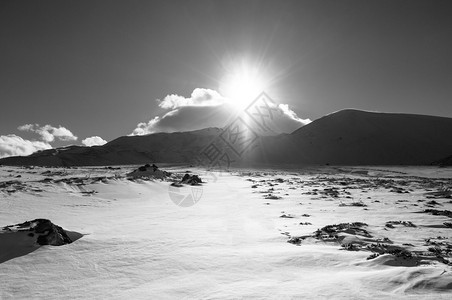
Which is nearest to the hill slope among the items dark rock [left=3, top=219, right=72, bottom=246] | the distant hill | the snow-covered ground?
the distant hill

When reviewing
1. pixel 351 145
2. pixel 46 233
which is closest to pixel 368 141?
pixel 351 145

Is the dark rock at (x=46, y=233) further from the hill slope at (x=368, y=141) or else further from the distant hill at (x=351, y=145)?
the hill slope at (x=368, y=141)

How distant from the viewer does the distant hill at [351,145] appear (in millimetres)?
81312

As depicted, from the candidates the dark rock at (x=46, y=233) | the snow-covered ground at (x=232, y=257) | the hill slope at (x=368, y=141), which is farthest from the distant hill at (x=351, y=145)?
the dark rock at (x=46, y=233)

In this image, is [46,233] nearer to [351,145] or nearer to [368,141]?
[351,145]

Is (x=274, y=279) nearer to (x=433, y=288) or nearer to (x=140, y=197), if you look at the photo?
(x=433, y=288)

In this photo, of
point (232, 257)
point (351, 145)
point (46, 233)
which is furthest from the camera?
point (351, 145)

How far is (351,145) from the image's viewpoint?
88562 mm

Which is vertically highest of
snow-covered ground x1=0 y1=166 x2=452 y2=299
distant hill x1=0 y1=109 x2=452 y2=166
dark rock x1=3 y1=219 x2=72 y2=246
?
distant hill x1=0 y1=109 x2=452 y2=166

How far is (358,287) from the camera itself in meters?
2.90

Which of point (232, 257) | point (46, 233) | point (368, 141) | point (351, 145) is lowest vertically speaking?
point (232, 257)

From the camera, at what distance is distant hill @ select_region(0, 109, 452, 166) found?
81.3 m

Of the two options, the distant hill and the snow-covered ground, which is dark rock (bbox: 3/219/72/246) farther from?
the distant hill

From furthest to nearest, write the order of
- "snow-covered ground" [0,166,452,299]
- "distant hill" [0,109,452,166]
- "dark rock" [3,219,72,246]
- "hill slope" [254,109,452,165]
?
1. "distant hill" [0,109,452,166]
2. "hill slope" [254,109,452,165]
3. "dark rock" [3,219,72,246]
4. "snow-covered ground" [0,166,452,299]
